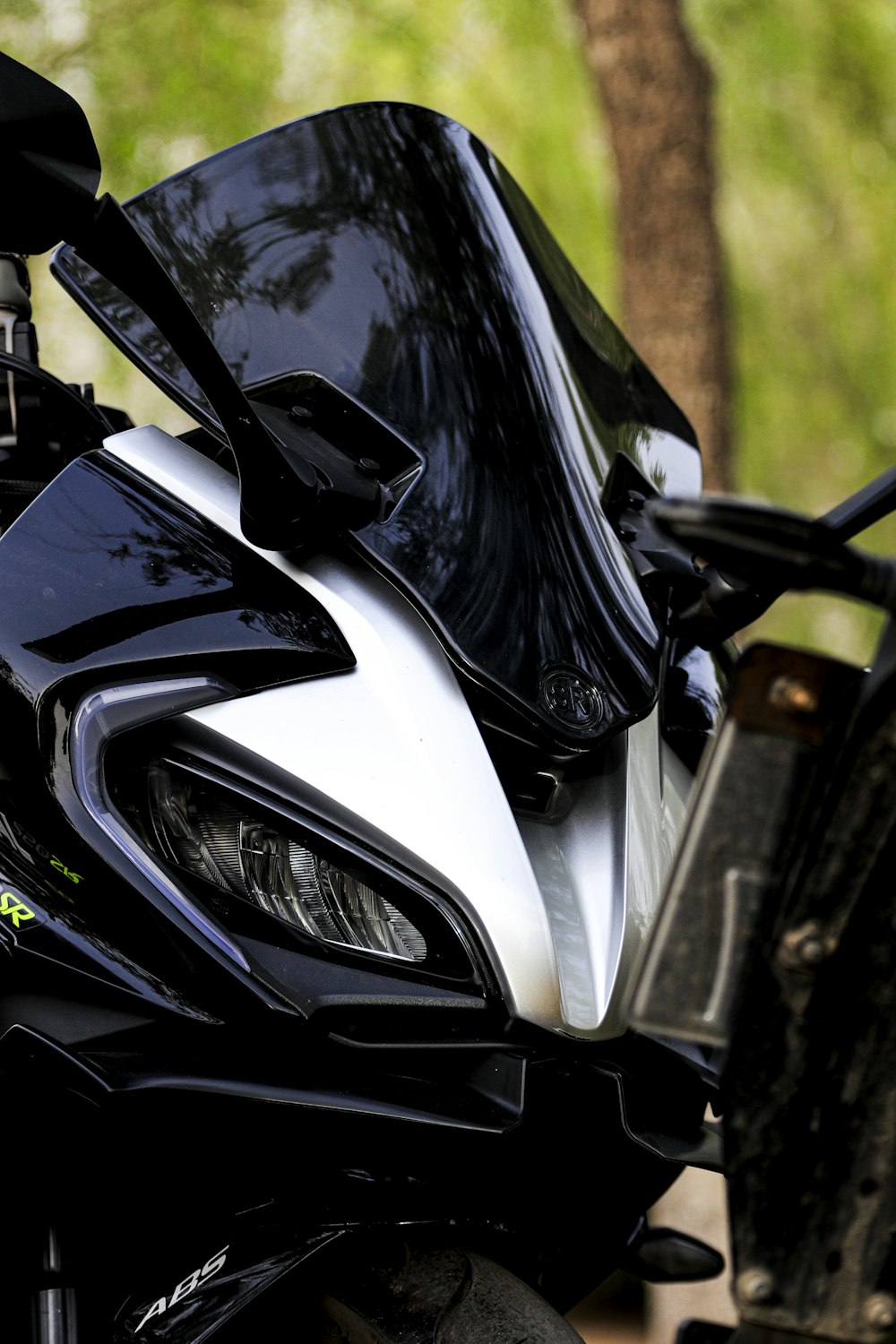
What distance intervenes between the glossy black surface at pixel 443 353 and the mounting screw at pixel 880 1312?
2.16 feet

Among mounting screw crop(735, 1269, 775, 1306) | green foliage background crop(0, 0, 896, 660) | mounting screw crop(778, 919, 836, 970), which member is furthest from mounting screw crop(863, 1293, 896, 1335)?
green foliage background crop(0, 0, 896, 660)

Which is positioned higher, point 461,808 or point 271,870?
point 461,808

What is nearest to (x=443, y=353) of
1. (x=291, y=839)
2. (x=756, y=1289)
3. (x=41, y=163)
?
(x=41, y=163)

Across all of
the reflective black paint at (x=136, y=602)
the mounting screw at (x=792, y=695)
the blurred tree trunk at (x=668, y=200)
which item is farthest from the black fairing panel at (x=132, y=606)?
the blurred tree trunk at (x=668, y=200)

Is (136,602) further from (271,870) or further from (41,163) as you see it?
(41,163)

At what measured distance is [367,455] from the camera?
1.81 meters

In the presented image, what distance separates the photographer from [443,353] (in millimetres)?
1907

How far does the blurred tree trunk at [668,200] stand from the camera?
19.5 feet

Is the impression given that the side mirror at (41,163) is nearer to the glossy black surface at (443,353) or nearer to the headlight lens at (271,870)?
the glossy black surface at (443,353)

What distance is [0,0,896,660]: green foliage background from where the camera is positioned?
8.12 m

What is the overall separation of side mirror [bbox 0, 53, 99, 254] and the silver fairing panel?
380 millimetres

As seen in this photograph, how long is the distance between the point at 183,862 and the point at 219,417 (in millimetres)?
488

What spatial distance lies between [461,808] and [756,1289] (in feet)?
1.84

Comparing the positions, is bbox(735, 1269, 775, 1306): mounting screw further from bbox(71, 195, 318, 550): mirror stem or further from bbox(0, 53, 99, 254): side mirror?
bbox(0, 53, 99, 254): side mirror
